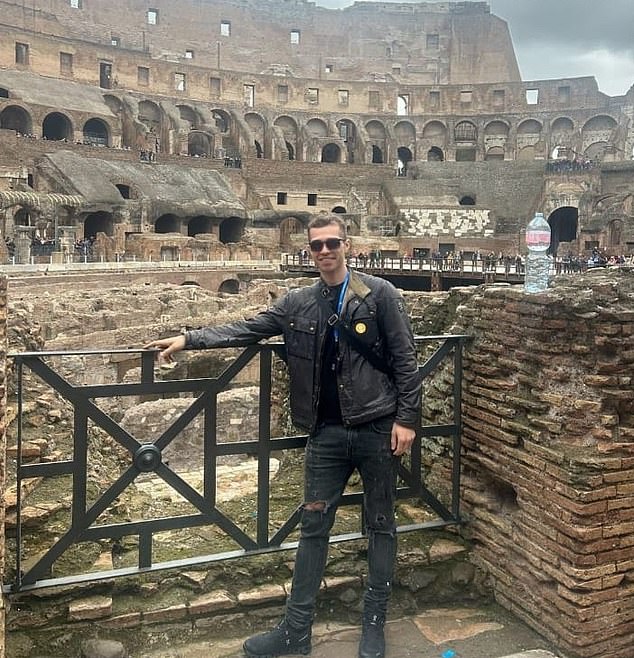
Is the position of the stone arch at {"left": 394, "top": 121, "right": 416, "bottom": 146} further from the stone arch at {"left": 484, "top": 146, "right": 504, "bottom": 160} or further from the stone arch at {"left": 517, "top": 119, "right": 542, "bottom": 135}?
the stone arch at {"left": 517, "top": 119, "right": 542, "bottom": 135}

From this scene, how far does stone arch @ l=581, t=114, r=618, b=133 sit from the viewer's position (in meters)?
54.9

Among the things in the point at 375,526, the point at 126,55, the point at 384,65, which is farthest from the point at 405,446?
the point at 384,65

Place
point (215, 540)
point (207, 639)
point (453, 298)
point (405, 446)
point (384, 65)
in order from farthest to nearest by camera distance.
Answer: point (384, 65), point (453, 298), point (215, 540), point (207, 639), point (405, 446)

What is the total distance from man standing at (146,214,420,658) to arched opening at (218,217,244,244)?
38.4m

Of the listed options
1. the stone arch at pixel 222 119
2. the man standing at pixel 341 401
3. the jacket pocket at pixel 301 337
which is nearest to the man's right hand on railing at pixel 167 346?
the man standing at pixel 341 401

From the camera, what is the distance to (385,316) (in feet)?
11.1

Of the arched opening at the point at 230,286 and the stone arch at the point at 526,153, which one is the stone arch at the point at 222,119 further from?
the stone arch at the point at 526,153

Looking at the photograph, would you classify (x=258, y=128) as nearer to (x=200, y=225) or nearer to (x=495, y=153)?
(x=200, y=225)

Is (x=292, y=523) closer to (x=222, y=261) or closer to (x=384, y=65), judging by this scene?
(x=222, y=261)

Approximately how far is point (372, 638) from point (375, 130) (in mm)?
58079

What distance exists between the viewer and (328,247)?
3.41 meters

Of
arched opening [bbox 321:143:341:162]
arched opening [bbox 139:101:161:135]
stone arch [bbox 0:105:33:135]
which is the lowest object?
stone arch [bbox 0:105:33:135]

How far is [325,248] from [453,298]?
7.30 ft

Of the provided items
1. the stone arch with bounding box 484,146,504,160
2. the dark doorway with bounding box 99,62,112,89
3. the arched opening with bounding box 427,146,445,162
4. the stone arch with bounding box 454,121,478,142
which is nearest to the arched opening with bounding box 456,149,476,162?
the stone arch with bounding box 454,121,478,142
